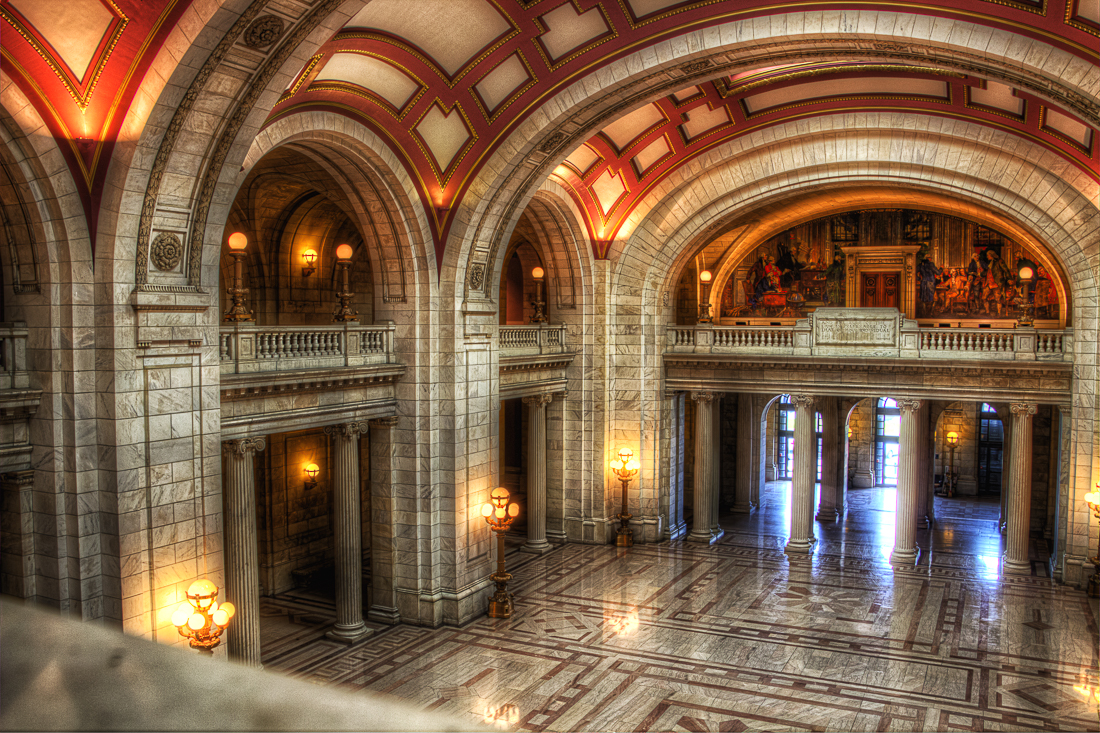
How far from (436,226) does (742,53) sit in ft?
18.3

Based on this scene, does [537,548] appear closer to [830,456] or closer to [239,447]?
[239,447]

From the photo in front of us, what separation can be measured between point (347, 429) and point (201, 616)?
4757 mm

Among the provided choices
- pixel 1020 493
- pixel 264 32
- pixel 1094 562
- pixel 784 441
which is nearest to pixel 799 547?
pixel 1020 493

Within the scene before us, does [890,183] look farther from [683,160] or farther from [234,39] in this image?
[234,39]

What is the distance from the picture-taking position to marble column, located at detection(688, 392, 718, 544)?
21.3 m

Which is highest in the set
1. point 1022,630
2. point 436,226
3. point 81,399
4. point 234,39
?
point 234,39

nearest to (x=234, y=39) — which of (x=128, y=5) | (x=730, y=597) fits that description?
(x=128, y=5)

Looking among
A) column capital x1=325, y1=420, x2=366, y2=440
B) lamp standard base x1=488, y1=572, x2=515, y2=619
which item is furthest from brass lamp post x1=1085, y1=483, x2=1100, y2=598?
column capital x1=325, y1=420, x2=366, y2=440

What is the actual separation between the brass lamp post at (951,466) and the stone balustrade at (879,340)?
864 cm

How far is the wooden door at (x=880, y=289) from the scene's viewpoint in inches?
924

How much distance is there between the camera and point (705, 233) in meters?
20.8

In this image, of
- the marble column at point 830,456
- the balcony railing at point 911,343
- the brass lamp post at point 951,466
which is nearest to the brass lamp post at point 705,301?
the balcony railing at point 911,343

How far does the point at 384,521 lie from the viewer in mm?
15031

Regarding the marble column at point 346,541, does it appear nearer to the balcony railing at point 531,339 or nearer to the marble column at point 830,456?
the balcony railing at point 531,339
